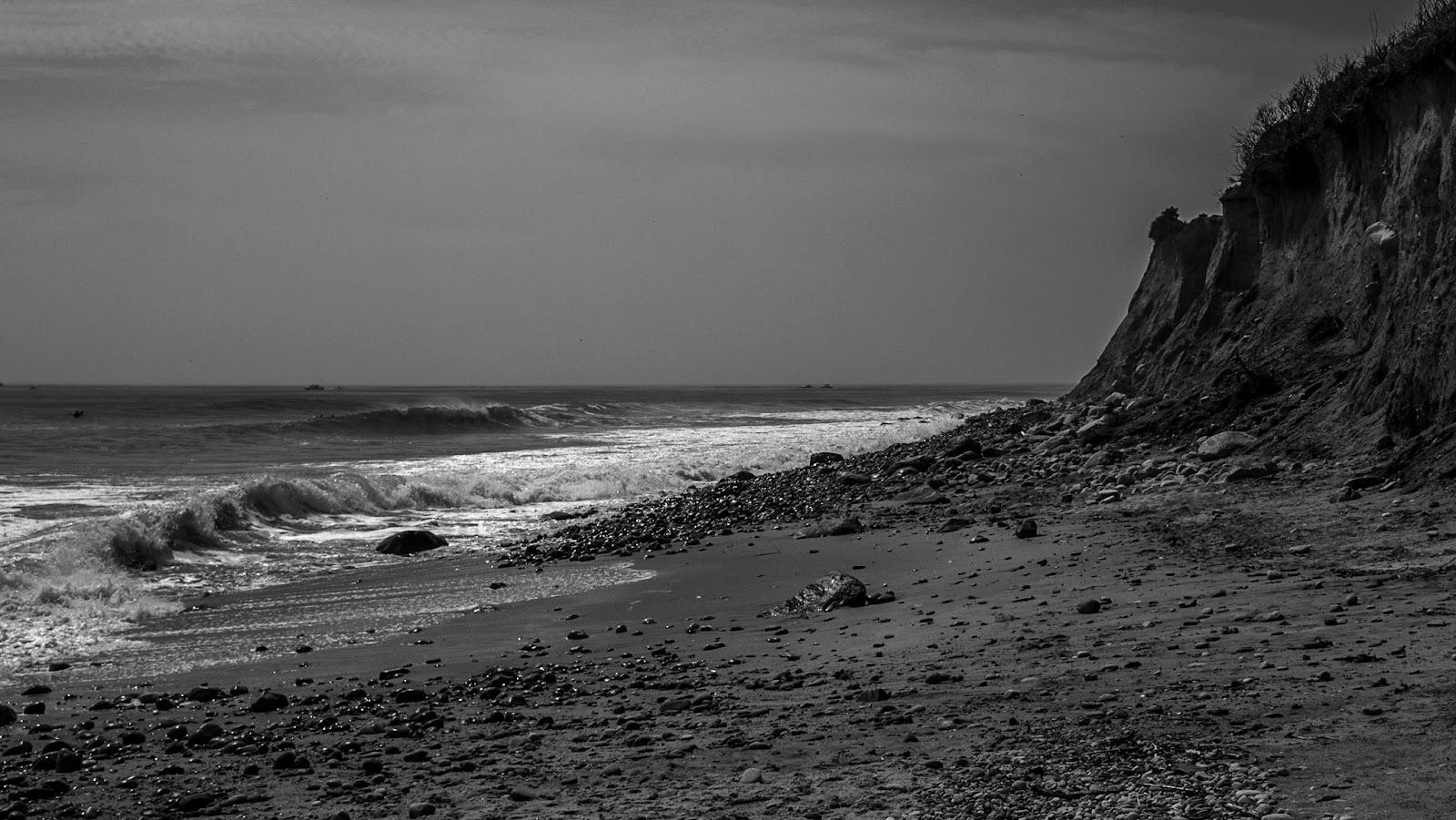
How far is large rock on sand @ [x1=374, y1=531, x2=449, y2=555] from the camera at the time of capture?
16625 mm

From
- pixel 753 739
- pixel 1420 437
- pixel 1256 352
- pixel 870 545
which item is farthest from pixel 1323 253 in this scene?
pixel 753 739

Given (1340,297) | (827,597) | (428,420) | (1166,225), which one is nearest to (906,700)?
(827,597)

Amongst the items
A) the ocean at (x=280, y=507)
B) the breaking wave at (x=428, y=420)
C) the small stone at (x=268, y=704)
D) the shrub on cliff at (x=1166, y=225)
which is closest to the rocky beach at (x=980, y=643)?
the small stone at (x=268, y=704)

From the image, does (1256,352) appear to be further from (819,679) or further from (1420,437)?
(819,679)

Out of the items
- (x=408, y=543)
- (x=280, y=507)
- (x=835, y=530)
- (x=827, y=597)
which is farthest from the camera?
(x=280, y=507)

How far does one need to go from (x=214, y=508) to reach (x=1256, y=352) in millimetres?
17059

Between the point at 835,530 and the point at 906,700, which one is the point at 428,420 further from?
the point at 906,700

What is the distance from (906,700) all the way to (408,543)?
11.6m

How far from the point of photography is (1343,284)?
58.4 ft

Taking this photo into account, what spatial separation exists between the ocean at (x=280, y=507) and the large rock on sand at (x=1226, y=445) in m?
7.62

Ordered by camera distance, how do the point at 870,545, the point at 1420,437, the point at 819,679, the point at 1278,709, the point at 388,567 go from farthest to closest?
the point at 388,567
the point at 870,545
the point at 1420,437
the point at 819,679
the point at 1278,709

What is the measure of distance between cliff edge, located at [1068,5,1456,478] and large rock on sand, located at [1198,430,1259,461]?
0.27 meters

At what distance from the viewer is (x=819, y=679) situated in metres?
7.47

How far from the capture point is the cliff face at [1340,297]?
1227 cm
